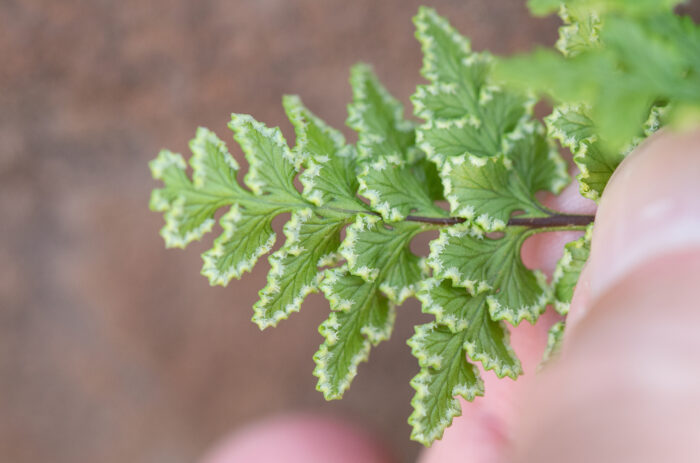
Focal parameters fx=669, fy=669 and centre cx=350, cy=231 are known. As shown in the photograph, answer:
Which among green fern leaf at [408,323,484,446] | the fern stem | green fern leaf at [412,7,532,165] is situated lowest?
green fern leaf at [408,323,484,446]

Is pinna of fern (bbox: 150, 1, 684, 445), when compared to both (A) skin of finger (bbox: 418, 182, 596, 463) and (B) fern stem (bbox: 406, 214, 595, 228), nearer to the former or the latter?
(B) fern stem (bbox: 406, 214, 595, 228)

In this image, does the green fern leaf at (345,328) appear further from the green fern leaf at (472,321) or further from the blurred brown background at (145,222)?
the blurred brown background at (145,222)

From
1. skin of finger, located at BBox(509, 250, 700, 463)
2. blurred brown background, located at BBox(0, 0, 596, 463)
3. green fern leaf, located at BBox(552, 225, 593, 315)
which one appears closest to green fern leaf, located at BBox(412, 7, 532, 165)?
green fern leaf, located at BBox(552, 225, 593, 315)

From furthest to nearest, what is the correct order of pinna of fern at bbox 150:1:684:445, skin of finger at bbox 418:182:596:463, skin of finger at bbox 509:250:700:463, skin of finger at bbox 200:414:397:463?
1. skin of finger at bbox 200:414:397:463
2. skin of finger at bbox 418:182:596:463
3. pinna of fern at bbox 150:1:684:445
4. skin of finger at bbox 509:250:700:463

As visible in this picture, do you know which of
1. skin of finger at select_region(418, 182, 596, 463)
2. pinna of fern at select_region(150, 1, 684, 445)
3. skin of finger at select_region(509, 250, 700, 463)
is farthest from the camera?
skin of finger at select_region(418, 182, 596, 463)

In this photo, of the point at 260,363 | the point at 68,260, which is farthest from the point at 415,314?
the point at 68,260
